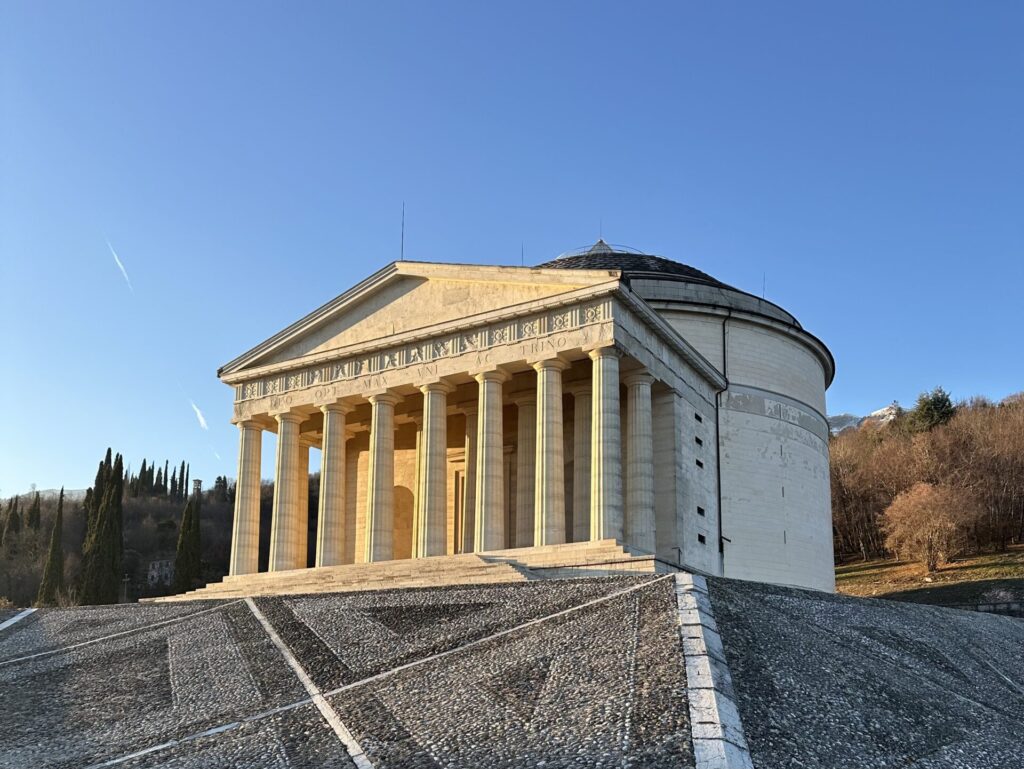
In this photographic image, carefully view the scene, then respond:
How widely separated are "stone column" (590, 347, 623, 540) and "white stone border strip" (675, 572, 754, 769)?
10.9 meters

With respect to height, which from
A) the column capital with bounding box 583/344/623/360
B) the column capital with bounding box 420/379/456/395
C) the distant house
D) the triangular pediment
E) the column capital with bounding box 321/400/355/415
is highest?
the triangular pediment

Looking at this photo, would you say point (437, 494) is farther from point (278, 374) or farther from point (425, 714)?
point (425, 714)

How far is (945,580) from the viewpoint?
5444cm

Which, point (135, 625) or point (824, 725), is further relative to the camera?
point (135, 625)

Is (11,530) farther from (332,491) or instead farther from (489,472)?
(489,472)

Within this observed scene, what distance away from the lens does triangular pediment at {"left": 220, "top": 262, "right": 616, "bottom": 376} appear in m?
31.9

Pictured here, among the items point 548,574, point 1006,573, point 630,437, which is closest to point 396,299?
point 630,437

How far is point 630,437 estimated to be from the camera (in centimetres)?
3195

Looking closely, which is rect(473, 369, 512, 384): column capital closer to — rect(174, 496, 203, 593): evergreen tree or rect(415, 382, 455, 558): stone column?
rect(415, 382, 455, 558): stone column

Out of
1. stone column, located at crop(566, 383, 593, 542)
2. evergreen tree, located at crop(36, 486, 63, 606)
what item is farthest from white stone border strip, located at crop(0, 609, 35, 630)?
evergreen tree, located at crop(36, 486, 63, 606)

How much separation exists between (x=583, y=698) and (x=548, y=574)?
46.5ft

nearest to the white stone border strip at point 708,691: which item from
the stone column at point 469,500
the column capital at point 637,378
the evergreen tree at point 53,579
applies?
the column capital at point 637,378

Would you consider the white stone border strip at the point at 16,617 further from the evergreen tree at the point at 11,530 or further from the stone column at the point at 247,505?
the evergreen tree at the point at 11,530

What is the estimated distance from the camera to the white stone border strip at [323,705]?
12.6m
